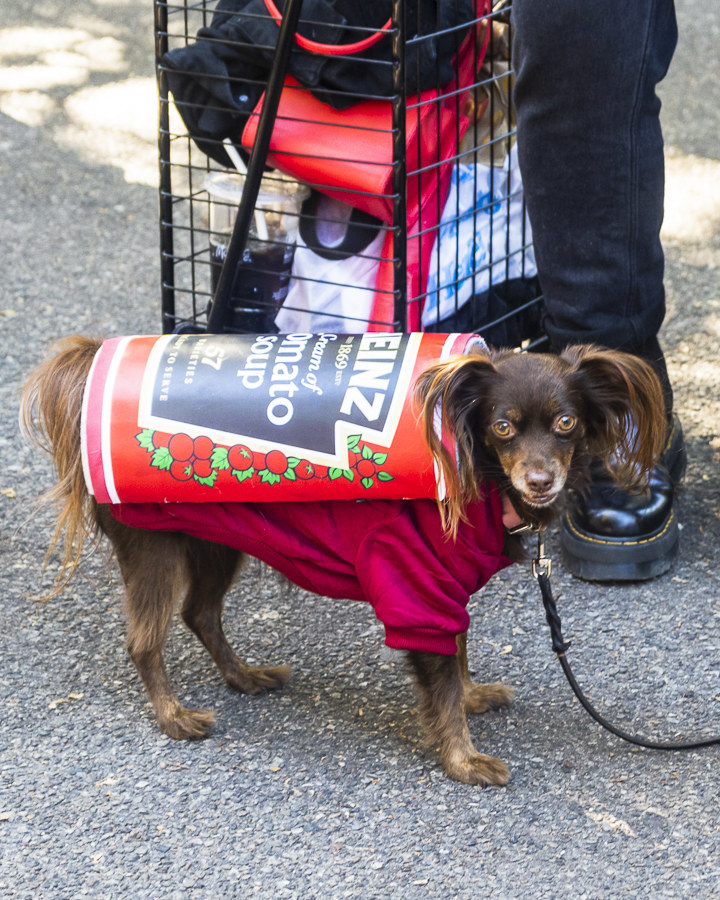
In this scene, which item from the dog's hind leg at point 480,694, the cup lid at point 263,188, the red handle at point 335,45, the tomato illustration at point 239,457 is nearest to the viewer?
the tomato illustration at point 239,457

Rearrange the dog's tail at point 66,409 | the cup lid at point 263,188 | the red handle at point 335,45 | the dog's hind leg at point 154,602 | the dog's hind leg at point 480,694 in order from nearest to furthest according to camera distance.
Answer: the dog's tail at point 66,409, the dog's hind leg at point 154,602, the dog's hind leg at point 480,694, the red handle at point 335,45, the cup lid at point 263,188

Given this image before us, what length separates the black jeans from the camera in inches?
100

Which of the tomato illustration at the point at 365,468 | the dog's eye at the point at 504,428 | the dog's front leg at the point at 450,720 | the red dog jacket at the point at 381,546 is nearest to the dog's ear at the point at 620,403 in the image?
the dog's eye at the point at 504,428

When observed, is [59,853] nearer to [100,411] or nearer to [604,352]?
[100,411]

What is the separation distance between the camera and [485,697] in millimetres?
2473

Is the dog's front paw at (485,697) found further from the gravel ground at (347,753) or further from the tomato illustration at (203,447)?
the tomato illustration at (203,447)

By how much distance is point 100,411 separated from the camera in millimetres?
2131

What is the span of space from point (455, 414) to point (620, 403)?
329mm

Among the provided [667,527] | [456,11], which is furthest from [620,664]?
[456,11]

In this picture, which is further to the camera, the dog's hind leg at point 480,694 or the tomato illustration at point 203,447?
the dog's hind leg at point 480,694

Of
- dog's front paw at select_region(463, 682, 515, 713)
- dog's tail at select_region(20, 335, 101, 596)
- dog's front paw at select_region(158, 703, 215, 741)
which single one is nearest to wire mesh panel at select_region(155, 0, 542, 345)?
dog's tail at select_region(20, 335, 101, 596)

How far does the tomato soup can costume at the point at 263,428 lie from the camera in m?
2.10

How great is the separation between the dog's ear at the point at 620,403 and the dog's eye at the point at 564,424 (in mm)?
68

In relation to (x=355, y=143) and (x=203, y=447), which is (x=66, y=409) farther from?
(x=355, y=143)
